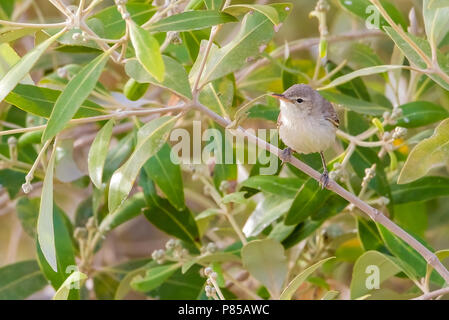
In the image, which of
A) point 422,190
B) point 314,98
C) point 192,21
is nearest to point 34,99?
point 192,21

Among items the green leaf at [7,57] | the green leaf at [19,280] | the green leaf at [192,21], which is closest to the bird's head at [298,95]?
the green leaf at [192,21]

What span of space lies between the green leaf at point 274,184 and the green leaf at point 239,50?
0.62 m

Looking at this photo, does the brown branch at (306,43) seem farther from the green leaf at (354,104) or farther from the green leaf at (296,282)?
the green leaf at (296,282)

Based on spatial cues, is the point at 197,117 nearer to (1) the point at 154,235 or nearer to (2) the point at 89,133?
(2) the point at 89,133

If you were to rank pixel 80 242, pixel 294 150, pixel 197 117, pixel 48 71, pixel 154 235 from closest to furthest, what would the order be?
pixel 294 150 < pixel 80 242 < pixel 197 117 < pixel 48 71 < pixel 154 235

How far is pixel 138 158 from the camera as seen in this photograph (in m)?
2.63

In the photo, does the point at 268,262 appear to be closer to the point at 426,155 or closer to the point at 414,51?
the point at 426,155

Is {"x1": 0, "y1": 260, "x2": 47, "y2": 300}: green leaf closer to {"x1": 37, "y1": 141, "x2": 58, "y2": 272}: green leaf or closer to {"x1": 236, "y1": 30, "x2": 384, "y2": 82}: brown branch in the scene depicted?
{"x1": 37, "y1": 141, "x2": 58, "y2": 272}: green leaf

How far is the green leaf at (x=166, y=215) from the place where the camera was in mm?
3607

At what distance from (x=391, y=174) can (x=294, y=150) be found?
0.63 meters

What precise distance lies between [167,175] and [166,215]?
0.98 feet

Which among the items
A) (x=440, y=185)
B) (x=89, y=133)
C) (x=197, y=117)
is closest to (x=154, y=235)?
(x=89, y=133)

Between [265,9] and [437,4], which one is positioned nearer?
[437,4]
